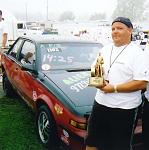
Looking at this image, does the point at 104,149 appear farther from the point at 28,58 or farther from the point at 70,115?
the point at 28,58

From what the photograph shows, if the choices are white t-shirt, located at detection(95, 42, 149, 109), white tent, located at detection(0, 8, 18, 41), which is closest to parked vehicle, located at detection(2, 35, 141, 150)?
white t-shirt, located at detection(95, 42, 149, 109)

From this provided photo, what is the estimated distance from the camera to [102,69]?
9.66 feet

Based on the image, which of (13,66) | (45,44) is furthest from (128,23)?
(13,66)

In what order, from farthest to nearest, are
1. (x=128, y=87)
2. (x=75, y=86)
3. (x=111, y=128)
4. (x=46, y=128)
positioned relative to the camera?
(x=46, y=128) < (x=75, y=86) < (x=111, y=128) < (x=128, y=87)

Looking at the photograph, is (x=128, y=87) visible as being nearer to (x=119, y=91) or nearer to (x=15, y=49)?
(x=119, y=91)

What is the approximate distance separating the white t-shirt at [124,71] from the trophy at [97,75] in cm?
5

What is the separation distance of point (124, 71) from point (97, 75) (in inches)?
9.4

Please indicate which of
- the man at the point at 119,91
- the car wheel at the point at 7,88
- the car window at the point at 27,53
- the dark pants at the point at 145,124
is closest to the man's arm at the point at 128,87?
the man at the point at 119,91

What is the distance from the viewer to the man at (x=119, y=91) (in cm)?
283

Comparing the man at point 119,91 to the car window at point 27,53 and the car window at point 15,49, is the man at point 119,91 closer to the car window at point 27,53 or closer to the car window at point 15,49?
the car window at point 27,53

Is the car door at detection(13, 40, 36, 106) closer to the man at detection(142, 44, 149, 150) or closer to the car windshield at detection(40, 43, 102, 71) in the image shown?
the car windshield at detection(40, 43, 102, 71)

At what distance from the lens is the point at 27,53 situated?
17.7 ft

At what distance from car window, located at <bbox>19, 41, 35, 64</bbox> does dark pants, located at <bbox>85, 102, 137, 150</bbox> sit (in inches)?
86.1

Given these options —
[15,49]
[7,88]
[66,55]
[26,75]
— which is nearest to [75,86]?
[66,55]
